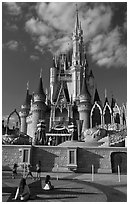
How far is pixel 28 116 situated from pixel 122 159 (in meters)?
58.3

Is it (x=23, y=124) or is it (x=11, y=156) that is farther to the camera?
(x=23, y=124)

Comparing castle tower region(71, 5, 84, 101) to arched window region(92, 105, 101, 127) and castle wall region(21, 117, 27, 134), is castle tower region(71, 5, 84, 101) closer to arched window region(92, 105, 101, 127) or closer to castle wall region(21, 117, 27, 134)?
arched window region(92, 105, 101, 127)

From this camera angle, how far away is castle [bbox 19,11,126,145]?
65050mm

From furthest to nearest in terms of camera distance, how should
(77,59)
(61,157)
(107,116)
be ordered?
(77,59), (107,116), (61,157)

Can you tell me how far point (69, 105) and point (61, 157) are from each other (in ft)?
164

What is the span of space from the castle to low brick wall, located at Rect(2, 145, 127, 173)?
28.9 metres

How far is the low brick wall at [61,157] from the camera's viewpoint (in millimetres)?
22469

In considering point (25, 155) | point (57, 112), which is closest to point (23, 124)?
point (57, 112)

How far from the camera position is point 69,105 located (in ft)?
238

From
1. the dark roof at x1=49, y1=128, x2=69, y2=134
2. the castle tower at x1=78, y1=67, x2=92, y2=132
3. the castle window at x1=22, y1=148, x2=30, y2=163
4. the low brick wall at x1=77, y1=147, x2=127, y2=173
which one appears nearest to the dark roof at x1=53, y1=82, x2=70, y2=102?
the castle tower at x1=78, y1=67, x2=92, y2=132

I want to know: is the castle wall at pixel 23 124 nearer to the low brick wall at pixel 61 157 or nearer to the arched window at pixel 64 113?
the arched window at pixel 64 113

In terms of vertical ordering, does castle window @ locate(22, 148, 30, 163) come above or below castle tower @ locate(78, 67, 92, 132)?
below

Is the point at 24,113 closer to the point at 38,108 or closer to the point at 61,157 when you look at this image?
the point at 38,108

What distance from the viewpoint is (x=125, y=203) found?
8.05 m
